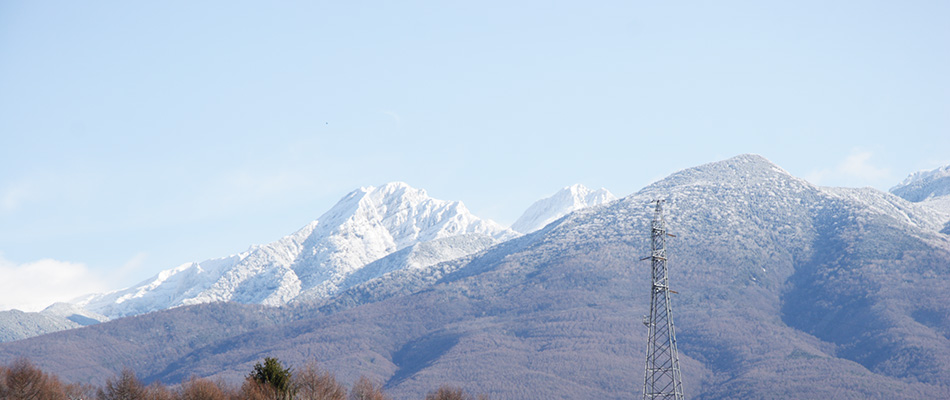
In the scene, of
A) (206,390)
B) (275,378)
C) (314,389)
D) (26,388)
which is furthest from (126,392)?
(275,378)

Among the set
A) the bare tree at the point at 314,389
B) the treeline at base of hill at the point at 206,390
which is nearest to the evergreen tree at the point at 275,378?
the treeline at base of hill at the point at 206,390

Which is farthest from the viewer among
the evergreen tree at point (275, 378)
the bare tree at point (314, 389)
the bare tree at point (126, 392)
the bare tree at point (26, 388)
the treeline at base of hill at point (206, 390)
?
the bare tree at point (126, 392)

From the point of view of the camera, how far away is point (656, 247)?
82250 millimetres

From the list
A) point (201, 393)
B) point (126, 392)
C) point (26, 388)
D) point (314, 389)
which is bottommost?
point (314, 389)

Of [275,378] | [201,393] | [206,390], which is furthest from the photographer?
[206,390]

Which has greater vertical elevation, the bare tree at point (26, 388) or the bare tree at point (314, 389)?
the bare tree at point (26, 388)

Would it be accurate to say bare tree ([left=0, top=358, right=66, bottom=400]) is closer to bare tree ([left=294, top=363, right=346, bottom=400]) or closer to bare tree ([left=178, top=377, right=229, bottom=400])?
bare tree ([left=178, top=377, right=229, bottom=400])

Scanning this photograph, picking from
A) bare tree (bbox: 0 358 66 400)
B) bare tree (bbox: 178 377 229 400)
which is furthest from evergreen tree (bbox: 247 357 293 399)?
bare tree (bbox: 0 358 66 400)

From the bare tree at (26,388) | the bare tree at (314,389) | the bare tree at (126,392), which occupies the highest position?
the bare tree at (26,388)

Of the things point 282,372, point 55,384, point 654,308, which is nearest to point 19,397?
point 55,384

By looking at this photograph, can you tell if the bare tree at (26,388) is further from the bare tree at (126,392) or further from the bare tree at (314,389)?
the bare tree at (314,389)

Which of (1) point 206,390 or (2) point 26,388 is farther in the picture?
(2) point 26,388

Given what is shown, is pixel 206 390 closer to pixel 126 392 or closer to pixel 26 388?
pixel 126 392

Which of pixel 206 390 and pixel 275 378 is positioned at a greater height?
pixel 206 390
